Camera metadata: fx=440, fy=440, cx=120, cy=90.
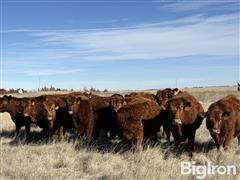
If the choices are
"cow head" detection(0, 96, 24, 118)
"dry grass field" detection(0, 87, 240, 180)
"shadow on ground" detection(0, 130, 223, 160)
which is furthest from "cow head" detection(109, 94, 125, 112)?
"cow head" detection(0, 96, 24, 118)

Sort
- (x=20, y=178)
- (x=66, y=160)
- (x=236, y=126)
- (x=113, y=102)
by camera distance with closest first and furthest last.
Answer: (x=20, y=178)
(x=66, y=160)
(x=236, y=126)
(x=113, y=102)

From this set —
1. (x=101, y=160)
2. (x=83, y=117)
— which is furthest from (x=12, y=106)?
(x=101, y=160)

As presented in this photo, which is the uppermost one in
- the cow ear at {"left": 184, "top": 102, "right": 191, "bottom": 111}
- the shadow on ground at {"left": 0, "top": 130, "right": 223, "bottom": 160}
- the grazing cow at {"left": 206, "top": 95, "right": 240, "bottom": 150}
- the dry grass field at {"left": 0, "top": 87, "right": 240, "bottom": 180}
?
the cow ear at {"left": 184, "top": 102, "right": 191, "bottom": 111}

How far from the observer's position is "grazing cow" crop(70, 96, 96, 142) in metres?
14.8

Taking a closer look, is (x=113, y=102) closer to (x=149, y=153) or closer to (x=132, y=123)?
(x=132, y=123)

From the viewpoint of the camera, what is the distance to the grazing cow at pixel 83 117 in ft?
48.6

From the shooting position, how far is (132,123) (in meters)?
12.5

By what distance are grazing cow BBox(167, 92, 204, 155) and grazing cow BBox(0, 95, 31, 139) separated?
7.09 m

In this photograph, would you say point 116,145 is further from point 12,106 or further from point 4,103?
point 4,103

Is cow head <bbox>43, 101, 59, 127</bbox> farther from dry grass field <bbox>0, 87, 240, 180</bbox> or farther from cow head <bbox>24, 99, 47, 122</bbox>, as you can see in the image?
dry grass field <bbox>0, 87, 240, 180</bbox>

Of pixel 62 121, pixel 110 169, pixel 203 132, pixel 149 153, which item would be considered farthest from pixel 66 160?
pixel 203 132

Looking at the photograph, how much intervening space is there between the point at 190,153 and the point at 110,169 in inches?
103

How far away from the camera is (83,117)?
48.8 ft

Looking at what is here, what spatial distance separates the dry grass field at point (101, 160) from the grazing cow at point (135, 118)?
434 mm
